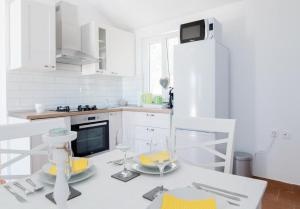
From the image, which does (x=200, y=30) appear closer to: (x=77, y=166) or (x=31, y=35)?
(x=31, y=35)

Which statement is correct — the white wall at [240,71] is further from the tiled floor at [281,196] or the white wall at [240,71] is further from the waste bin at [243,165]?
the tiled floor at [281,196]

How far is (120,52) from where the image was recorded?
11.8 feet

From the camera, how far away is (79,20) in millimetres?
3438

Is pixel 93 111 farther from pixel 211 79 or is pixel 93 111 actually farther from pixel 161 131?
pixel 211 79

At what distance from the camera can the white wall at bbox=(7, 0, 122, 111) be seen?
273cm

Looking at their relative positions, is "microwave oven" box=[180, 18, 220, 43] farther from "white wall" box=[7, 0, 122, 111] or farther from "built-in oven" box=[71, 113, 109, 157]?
"built-in oven" box=[71, 113, 109, 157]

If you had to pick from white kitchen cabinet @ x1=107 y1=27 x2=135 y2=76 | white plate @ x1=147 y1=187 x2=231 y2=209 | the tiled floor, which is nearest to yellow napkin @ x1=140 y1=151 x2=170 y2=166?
white plate @ x1=147 y1=187 x2=231 y2=209

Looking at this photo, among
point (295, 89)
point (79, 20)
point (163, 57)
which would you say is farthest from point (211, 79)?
point (79, 20)

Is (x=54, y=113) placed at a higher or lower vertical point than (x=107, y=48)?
lower

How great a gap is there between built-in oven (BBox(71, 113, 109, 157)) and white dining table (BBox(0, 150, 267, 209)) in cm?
181

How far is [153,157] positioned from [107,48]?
2668 mm

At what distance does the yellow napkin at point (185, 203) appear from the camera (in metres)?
0.66

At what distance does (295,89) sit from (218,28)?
3.71ft

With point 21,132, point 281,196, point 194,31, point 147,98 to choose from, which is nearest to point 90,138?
point 147,98
